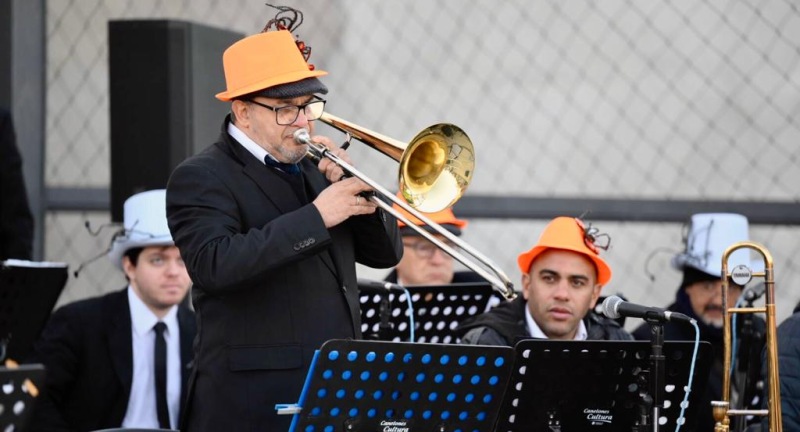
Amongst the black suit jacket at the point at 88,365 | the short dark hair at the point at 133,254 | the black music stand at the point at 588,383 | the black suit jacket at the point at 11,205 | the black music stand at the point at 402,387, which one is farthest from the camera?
the black suit jacket at the point at 11,205

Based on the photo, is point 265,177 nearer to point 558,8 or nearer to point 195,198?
point 195,198

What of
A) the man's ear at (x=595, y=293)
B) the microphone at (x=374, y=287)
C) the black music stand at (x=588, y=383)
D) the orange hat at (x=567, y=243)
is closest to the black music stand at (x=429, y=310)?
the microphone at (x=374, y=287)

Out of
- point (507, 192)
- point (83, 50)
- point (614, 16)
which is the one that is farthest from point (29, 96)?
point (614, 16)

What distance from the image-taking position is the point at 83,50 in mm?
7336

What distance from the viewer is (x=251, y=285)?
377 cm

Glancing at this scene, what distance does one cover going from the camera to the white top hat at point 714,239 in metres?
6.63

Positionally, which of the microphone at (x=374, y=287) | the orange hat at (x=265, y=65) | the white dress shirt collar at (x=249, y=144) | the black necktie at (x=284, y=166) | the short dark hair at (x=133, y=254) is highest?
the orange hat at (x=265, y=65)

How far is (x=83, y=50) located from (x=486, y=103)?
2218mm

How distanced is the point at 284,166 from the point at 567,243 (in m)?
1.71

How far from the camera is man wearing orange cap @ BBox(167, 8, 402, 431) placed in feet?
12.3

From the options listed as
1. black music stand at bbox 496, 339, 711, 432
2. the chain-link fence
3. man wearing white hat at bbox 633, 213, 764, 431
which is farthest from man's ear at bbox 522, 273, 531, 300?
the chain-link fence

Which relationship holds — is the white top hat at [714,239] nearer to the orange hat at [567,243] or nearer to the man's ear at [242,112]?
the orange hat at [567,243]

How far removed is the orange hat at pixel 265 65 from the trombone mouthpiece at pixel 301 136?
0.39ft

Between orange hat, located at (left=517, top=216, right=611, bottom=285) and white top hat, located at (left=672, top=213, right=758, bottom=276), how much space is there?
1.37 metres
